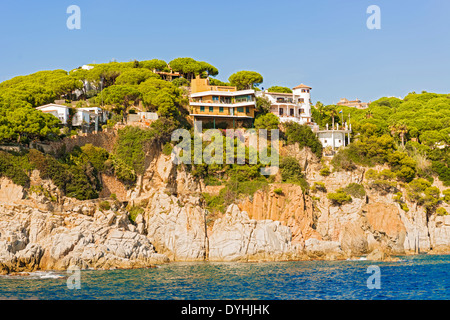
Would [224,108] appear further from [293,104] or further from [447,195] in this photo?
[447,195]

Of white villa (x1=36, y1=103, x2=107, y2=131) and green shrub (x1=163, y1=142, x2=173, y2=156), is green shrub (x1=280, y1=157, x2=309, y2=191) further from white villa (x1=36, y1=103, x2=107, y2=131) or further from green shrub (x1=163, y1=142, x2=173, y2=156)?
white villa (x1=36, y1=103, x2=107, y2=131)

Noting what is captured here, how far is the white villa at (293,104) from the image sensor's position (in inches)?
2756

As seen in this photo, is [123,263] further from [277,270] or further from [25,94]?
[25,94]

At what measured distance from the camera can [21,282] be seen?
36.4 meters

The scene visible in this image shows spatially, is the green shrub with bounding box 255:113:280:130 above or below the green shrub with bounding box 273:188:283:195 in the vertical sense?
above

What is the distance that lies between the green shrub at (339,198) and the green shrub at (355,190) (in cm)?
84

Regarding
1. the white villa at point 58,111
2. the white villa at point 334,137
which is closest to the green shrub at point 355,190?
the white villa at point 334,137

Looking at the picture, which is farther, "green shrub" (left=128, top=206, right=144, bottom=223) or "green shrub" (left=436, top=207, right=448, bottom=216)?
"green shrub" (left=436, top=207, right=448, bottom=216)

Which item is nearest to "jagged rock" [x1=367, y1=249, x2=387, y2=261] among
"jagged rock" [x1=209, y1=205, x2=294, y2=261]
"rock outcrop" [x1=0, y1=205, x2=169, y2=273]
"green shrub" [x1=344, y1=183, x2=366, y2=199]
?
"jagged rock" [x1=209, y1=205, x2=294, y2=261]

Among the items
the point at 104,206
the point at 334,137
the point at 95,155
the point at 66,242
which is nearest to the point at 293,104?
the point at 334,137

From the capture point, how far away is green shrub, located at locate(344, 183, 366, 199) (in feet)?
193

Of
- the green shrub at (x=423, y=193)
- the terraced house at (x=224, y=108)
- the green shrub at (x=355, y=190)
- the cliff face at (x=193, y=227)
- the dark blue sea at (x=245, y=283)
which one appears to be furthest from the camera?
the terraced house at (x=224, y=108)

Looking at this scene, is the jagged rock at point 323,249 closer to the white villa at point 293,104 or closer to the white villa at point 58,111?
the white villa at point 293,104

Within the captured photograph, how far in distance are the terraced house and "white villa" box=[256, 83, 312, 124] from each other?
439cm
